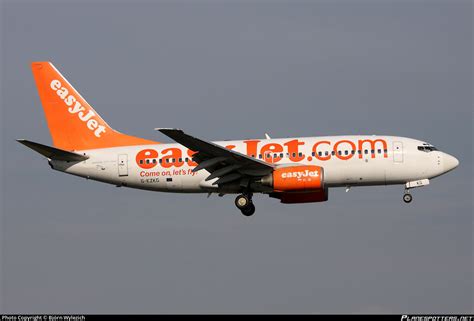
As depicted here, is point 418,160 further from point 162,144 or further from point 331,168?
point 162,144

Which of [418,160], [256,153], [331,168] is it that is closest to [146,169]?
[256,153]

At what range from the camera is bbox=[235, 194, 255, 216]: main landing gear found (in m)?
54.5

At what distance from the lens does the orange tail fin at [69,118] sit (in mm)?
57406

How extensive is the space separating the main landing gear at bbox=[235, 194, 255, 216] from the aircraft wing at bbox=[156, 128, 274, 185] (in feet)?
4.63

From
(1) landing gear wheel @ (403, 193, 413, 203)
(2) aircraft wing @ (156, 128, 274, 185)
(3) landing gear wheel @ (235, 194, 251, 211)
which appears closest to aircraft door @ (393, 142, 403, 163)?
(1) landing gear wheel @ (403, 193, 413, 203)

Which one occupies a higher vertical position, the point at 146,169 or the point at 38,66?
the point at 38,66

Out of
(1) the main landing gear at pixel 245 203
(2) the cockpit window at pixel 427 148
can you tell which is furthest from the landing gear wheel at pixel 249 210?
(2) the cockpit window at pixel 427 148

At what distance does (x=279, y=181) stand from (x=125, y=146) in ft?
33.3

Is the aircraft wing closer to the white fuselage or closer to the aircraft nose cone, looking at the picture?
the white fuselage

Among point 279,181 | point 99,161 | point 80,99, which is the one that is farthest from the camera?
point 80,99

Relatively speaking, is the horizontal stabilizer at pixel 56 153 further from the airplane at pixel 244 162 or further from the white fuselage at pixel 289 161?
the white fuselage at pixel 289 161

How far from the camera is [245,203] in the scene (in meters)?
54.5

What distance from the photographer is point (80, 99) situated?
59531mm

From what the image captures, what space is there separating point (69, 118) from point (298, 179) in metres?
15.5
